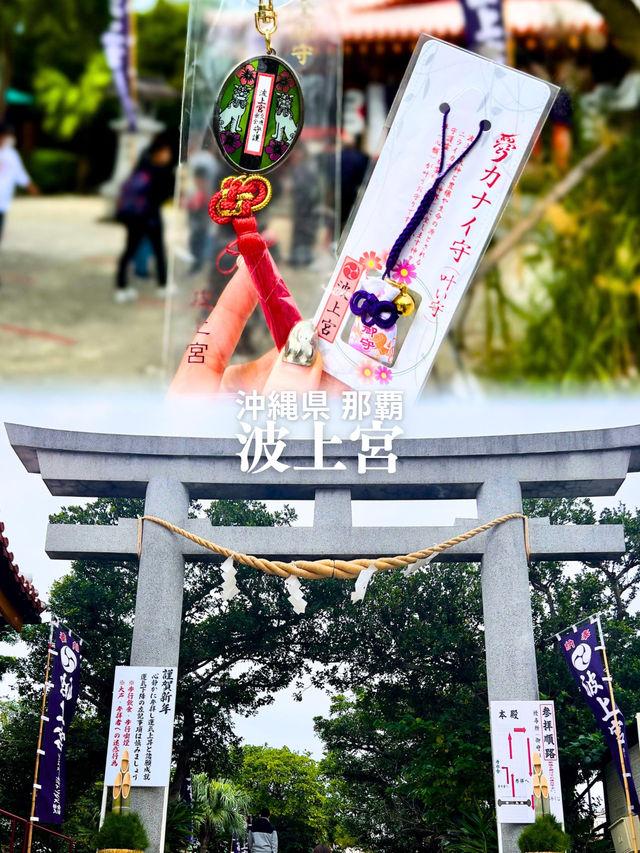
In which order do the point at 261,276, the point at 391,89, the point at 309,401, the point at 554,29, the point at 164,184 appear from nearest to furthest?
the point at 164,184 < the point at 554,29 < the point at 261,276 < the point at 391,89 < the point at 309,401

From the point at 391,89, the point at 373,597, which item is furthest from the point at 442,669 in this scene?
the point at 391,89

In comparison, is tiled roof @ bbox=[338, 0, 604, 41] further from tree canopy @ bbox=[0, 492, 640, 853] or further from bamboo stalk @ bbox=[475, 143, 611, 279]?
tree canopy @ bbox=[0, 492, 640, 853]

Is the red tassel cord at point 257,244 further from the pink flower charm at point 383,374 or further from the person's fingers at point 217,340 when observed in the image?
the pink flower charm at point 383,374

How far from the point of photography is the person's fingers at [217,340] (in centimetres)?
369

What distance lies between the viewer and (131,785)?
21.2ft

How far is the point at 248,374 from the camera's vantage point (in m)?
4.39

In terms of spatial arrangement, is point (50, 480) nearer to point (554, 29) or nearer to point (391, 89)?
point (391, 89)

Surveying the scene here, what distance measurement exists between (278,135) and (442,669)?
9.44m

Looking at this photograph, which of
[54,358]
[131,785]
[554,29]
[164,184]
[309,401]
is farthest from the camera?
[131,785]

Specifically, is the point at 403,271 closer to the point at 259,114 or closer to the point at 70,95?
the point at 259,114

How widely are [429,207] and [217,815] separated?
37.2 ft

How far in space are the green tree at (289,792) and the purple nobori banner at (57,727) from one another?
9076 millimetres

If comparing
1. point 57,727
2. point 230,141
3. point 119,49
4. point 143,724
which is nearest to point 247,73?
point 230,141

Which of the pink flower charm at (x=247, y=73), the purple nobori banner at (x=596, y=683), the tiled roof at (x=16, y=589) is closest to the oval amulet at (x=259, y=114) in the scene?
the pink flower charm at (x=247, y=73)
